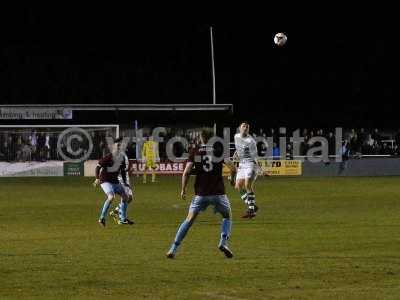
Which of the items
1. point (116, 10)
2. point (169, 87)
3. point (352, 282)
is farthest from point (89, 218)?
point (116, 10)

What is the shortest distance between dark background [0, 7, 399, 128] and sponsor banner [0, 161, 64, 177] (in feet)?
71.9

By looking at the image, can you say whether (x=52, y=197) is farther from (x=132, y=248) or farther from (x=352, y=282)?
(x=352, y=282)

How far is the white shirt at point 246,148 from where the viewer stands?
2462cm

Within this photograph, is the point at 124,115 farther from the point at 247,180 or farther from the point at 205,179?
the point at 205,179

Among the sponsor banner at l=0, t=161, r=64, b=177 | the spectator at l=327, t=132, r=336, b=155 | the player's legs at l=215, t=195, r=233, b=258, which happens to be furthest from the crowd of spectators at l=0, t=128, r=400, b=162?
the player's legs at l=215, t=195, r=233, b=258

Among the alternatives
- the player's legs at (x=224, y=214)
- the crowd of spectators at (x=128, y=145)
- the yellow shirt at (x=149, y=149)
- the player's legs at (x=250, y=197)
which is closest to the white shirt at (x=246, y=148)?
the player's legs at (x=250, y=197)

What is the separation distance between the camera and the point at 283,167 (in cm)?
4978

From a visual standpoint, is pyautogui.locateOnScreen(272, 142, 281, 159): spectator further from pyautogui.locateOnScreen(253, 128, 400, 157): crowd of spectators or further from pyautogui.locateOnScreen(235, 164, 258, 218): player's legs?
pyautogui.locateOnScreen(235, 164, 258, 218): player's legs

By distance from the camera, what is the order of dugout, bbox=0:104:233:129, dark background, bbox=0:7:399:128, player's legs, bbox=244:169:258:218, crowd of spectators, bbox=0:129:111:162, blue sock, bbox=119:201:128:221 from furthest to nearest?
dark background, bbox=0:7:399:128, dugout, bbox=0:104:233:129, crowd of spectators, bbox=0:129:111:162, player's legs, bbox=244:169:258:218, blue sock, bbox=119:201:128:221

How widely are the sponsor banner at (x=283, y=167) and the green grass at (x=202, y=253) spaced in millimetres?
19153

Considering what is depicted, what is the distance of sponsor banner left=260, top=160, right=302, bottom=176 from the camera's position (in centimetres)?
4953

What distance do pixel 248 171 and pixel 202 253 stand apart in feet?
30.4

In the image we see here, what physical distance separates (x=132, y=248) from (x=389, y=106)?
58272 millimetres

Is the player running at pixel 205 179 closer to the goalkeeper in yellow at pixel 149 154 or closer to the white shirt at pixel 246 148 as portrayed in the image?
the white shirt at pixel 246 148
